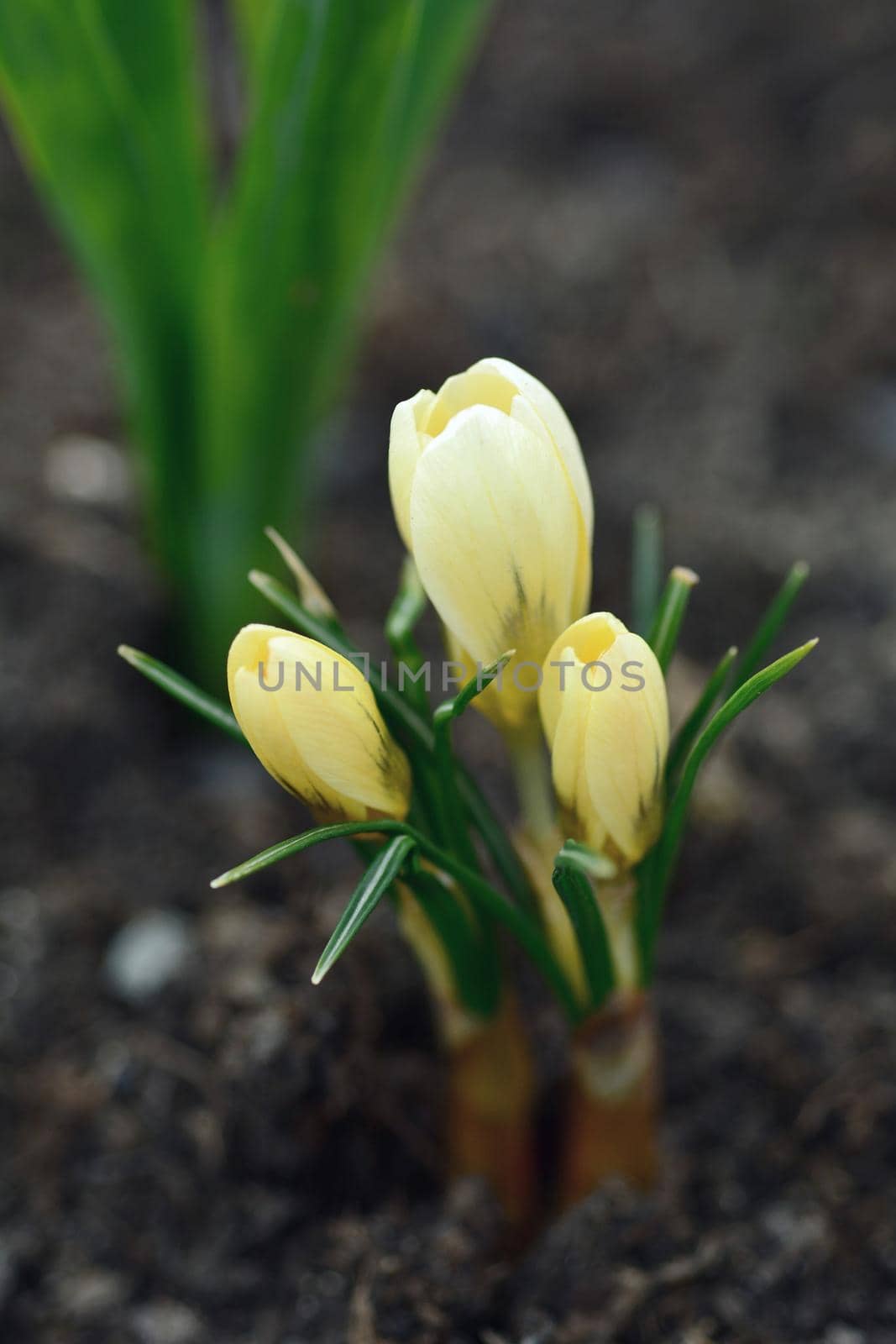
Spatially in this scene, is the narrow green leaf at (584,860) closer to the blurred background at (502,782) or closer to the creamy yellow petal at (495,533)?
the creamy yellow petal at (495,533)

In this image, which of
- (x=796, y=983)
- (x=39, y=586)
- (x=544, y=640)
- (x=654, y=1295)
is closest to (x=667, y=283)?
(x=39, y=586)

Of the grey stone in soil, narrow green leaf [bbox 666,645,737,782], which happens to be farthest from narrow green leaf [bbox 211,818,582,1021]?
the grey stone in soil

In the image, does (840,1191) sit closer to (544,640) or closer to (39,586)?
(544,640)

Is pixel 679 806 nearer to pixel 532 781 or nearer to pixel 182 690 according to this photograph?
pixel 532 781

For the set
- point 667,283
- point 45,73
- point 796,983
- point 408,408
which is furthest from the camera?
point 667,283

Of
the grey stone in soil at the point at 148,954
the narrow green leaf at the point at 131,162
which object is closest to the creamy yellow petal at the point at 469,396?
the narrow green leaf at the point at 131,162
